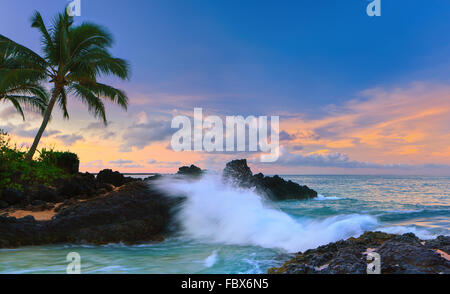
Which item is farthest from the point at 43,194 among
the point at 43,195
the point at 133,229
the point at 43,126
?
the point at 43,126

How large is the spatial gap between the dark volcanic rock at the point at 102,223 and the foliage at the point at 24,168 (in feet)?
14.3

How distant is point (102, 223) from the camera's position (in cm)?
702

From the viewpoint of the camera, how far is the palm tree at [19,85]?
13.8 meters

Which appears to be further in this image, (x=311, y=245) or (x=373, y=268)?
(x=311, y=245)

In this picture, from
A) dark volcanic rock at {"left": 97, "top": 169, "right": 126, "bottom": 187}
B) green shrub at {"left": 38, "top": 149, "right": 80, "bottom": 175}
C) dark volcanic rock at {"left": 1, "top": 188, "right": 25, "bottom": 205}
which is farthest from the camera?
green shrub at {"left": 38, "top": 149, "right": 80, "bottom": 175}

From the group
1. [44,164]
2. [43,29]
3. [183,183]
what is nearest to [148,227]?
[183,183]

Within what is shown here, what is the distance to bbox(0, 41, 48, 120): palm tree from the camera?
45.4 ft

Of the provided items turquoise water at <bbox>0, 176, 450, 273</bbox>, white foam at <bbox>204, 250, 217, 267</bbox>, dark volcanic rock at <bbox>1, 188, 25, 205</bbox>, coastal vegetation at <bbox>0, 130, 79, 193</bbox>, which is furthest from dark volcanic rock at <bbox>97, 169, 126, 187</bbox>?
white foam at <bbox>204, 250, 217, 267</bbox>

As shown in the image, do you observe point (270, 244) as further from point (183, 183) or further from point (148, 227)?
point (183, 183)

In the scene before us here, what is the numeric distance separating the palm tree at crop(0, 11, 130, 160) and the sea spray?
824 cm

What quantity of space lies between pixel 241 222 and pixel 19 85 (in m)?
16.0

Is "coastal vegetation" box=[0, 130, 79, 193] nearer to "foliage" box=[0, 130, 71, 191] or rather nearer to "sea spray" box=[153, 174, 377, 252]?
"foliage" box=[0, 130, 71, 191]

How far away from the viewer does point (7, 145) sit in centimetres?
1377

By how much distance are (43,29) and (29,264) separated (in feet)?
46.8
